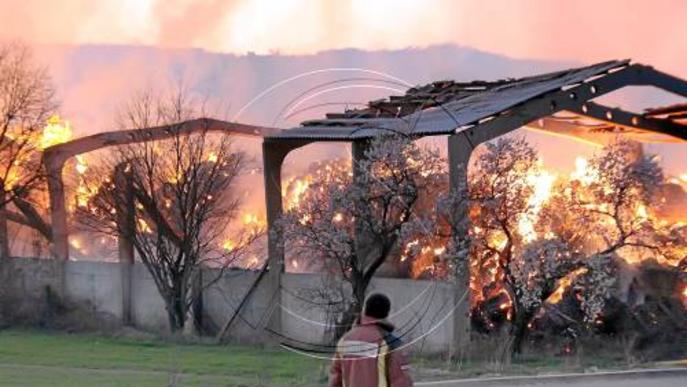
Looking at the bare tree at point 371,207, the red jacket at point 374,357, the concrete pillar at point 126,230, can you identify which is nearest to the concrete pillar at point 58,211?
the concrete pillar at point 126,230

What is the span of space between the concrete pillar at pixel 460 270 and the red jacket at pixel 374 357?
1148cm

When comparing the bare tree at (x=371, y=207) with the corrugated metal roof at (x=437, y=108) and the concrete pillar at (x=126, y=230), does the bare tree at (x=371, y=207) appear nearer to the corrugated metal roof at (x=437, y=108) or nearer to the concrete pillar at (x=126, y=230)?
the corrugated metal roof at (x=437, y=108)

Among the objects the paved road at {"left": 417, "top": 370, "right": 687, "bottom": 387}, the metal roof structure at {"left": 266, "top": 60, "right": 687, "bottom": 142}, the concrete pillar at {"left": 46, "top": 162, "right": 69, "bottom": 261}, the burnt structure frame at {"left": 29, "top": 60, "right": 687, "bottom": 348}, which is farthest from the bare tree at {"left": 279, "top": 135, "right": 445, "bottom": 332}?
the concrete pillar at {"left": 46, "top": 162, "right": 69, "bottom": 261}

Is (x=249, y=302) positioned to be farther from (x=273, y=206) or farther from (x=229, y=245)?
(x=229, y=245)

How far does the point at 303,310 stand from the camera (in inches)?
946

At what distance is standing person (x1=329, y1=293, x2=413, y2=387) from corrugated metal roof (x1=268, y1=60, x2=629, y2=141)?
1186 cm

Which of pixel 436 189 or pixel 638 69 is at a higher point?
pixel 638 69

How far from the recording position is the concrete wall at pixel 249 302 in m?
20.4

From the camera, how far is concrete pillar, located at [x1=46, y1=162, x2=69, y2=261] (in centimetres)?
3291

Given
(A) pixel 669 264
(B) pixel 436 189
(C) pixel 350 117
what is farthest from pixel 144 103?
(A) pixel 669 264

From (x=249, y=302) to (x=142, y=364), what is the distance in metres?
5.83

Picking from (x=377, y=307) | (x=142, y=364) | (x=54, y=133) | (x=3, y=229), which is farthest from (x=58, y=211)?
(x=377, y=307)

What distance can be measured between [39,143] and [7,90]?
2.33 m

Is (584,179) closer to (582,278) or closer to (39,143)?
(582,278)
